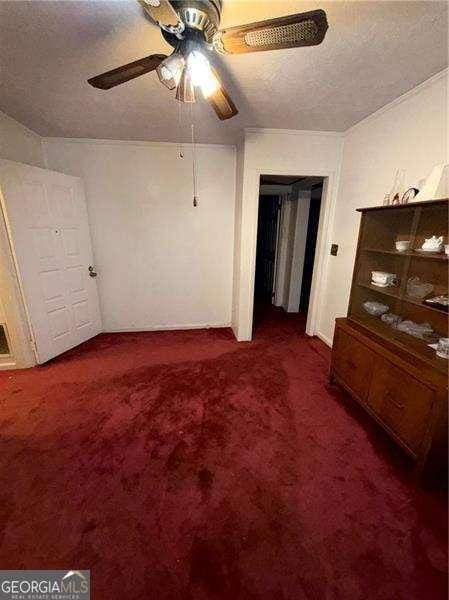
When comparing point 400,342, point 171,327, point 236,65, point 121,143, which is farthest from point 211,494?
point 121,143

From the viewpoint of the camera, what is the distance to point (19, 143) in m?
2.53

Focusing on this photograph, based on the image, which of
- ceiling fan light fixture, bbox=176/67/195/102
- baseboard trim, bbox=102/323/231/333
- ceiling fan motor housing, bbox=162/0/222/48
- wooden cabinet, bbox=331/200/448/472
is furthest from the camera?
baseboard trim, bbox=102/323/231/333

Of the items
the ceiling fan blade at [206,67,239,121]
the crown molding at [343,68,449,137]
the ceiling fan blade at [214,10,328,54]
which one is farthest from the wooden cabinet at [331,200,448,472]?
the ceiling fan blade at [206,67,239,121]

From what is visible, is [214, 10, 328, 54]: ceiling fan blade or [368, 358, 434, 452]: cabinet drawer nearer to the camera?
[214, 10, 328, 54]: ceiling fan blade

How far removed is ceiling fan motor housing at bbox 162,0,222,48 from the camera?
3.24ft

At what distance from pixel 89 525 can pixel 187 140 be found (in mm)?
3464

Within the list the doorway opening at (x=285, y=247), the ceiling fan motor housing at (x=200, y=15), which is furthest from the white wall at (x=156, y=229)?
the ceiling fan motor housing at (x=200, y=15)

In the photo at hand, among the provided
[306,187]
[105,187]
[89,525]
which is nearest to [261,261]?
[306,187]

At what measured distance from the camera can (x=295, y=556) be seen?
3.62 feet

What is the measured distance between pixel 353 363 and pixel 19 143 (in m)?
3.88

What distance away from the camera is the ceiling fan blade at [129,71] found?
46.2 inches

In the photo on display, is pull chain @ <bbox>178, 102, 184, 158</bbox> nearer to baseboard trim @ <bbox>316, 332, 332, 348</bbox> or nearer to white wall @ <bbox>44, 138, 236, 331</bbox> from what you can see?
white wall @ <bbox>44, 138, 236, 331</bbox>

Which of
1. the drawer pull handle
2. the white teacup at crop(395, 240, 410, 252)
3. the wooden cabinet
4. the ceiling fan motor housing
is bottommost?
the drawer pull handle

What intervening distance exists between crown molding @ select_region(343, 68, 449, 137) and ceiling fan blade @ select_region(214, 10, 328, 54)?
134cm
